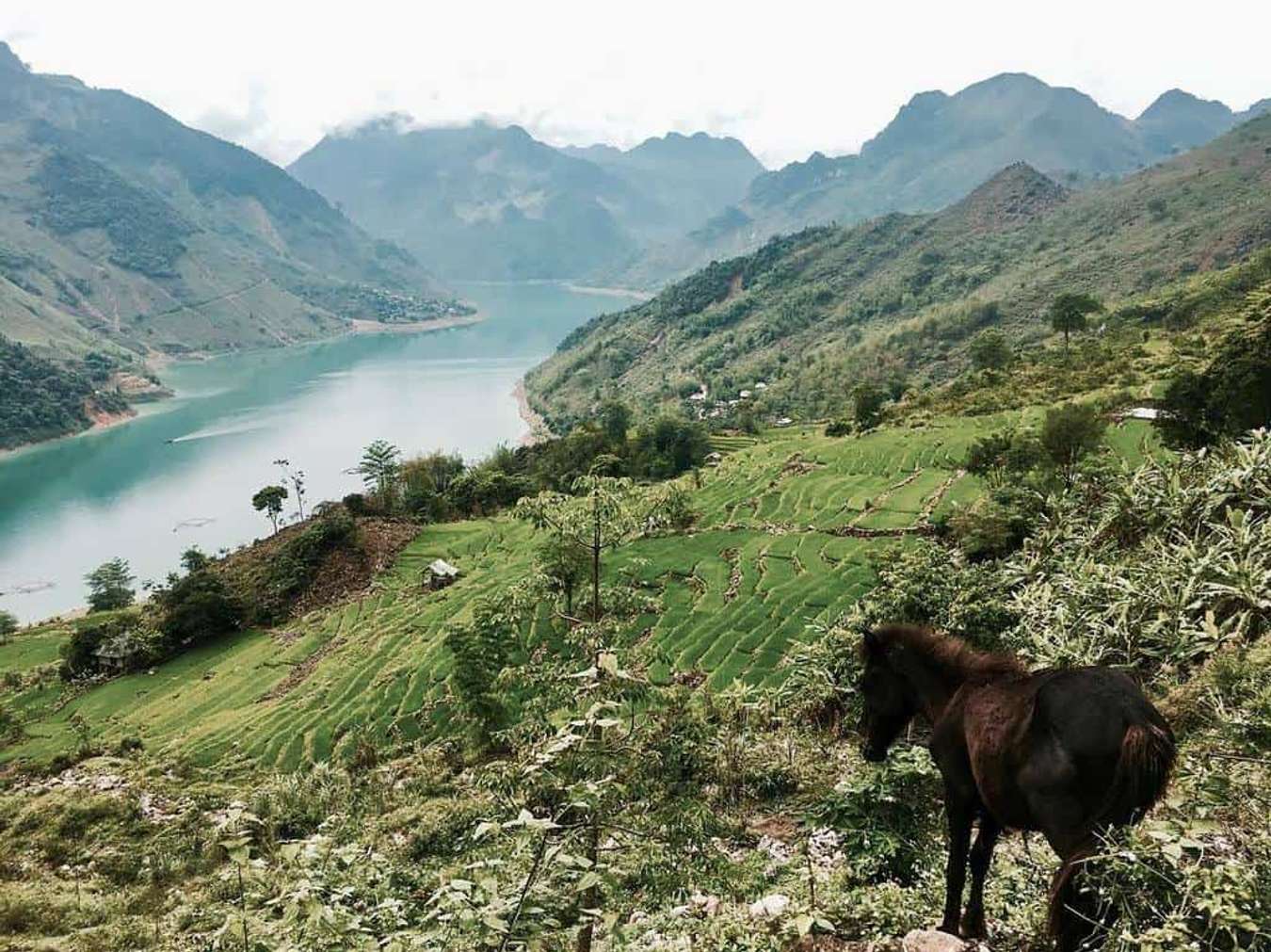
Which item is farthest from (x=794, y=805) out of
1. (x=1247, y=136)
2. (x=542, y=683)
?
(x=1247, y=136)

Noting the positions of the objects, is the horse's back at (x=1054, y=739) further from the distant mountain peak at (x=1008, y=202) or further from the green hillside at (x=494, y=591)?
the distant mountain peak at (x=1008, y=202)

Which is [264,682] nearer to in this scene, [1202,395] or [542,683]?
[542,683]

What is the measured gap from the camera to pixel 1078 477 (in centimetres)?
1716

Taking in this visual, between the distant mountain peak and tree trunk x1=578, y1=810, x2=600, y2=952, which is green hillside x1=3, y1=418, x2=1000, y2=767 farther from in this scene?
the distant mountain peak

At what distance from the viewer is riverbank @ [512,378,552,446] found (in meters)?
88.9

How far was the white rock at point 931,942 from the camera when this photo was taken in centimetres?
443

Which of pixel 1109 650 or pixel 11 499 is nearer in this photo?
pixel 1109 650

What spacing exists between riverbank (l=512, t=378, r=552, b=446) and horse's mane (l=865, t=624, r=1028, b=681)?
7329cm

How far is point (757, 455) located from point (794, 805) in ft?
109

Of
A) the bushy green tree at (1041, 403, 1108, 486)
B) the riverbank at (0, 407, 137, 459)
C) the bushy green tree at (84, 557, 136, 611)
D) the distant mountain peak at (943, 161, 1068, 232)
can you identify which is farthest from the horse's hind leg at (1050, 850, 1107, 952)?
the distant mountain peak at (943, 161, 1068, 232)

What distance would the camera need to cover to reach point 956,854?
14.9 feet

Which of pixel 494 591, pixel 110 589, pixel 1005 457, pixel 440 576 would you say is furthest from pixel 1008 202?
pixel 110 589

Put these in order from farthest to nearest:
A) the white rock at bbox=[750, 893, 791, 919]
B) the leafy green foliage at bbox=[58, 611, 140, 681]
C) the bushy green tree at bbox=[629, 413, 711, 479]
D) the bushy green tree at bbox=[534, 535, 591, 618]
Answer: the bushy green tree at bbox=[629, 413, 711, 479]
the leafy green foliage at bbox=[58, 611, 140, 681]
the bushy green tree at bbox=[534, 535, 591, 618]
the white rock at bbox=[750, 893, 791, 919]

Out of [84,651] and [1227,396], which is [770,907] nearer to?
[1227,396]
